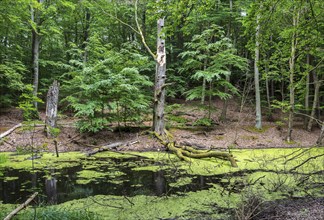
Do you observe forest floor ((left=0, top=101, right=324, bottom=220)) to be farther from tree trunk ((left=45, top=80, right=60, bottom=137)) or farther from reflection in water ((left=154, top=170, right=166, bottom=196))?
reflection in water ((left=154, top=170, right=166, bottom=196))

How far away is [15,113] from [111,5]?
8310mm

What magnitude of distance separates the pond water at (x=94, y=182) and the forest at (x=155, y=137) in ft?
0.08

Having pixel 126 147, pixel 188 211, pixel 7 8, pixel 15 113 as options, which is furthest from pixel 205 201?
pixel 15 113

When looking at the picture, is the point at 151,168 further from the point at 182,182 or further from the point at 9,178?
the point at 9,178

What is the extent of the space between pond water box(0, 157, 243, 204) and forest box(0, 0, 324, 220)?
24mm

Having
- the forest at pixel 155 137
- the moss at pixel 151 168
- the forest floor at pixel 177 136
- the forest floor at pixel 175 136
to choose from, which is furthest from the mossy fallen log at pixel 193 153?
the moss at pixel 151 168

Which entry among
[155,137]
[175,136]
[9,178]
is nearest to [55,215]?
[9,178]

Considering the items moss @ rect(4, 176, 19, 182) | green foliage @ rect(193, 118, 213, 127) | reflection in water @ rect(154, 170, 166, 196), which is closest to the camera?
reflection in water @ rect(154, 170, 166, 196)

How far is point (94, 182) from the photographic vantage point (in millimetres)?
5719

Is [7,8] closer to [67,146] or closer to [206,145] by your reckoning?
→ [67,146]

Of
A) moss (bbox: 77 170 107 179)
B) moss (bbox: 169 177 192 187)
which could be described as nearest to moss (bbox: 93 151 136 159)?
moss (bbox: 77 170 107 179)

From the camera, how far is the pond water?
500 centimetres

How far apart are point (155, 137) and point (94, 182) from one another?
5422 millimetres

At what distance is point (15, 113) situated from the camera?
47.7ft
